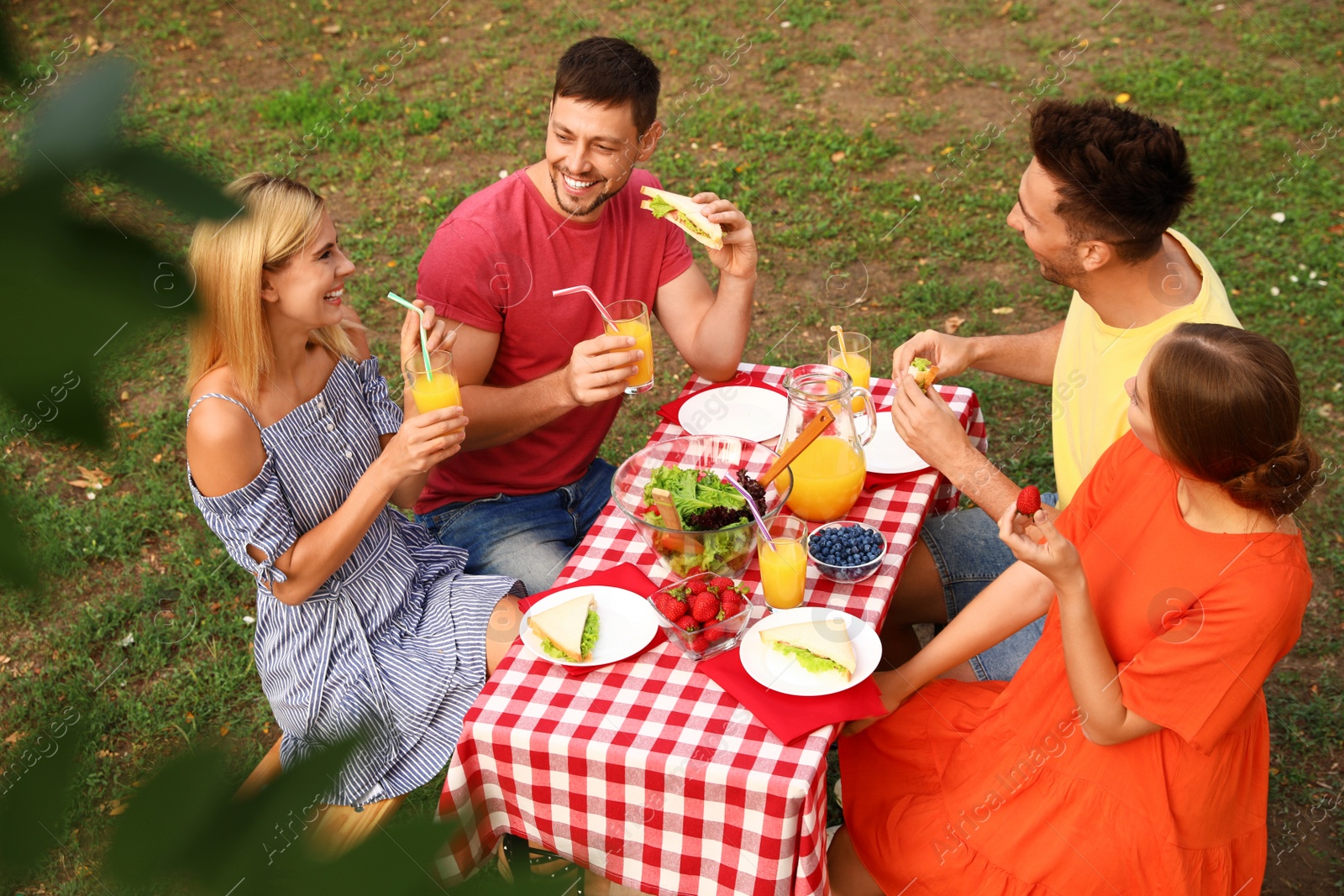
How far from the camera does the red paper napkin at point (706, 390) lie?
333 centimetres

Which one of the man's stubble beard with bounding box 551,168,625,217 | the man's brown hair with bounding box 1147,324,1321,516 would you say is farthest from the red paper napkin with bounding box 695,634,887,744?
the man's stubble beard with bounding box 551,168,625,217

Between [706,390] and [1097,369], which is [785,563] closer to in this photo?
[706,390]

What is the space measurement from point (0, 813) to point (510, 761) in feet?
5.97

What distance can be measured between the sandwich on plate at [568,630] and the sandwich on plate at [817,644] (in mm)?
418

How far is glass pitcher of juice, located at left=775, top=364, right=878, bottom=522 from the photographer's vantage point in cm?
278

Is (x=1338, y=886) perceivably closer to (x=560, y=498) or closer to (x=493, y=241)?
(x=560, y=498)

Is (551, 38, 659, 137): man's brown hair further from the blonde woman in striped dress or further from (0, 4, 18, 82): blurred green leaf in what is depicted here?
(0, 4, 18, 82): blurred green leaf

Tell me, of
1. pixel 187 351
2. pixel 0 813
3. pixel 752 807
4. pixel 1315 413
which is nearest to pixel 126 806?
pixel 0 813

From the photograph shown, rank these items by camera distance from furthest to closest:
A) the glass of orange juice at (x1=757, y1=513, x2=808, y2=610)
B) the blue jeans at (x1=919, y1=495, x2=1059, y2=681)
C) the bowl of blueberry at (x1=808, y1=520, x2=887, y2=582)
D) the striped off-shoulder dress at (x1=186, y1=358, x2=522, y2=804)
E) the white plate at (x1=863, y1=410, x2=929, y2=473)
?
the blue jeans at (x1=919, y1=495, x2=1059, y2=681) → the white plate at (x1=863, y1=410, x2=929, y2=473) → the striped off-shoulder dress at (x1=186, y1=358, x2=522, y2=804) → the bowl of blueberry at (x1=808, y1=520, x2=887, y2=582) → the glass of orange juice at (x1=757, y1=513, x2=808, y2=610)

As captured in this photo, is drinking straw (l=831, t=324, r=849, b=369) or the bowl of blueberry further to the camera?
drinking straw (l=831, t=324, r=849, b=369)

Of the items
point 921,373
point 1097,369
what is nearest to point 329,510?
point 921,373

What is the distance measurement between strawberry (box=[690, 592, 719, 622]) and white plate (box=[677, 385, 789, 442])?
35.2 inches

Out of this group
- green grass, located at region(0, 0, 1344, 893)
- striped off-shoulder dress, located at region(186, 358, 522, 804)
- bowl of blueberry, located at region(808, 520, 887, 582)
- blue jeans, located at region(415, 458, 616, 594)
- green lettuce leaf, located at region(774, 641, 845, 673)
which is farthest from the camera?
green grass, located at region(0, 0, 1344, 893)

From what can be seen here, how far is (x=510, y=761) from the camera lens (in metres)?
2.26
